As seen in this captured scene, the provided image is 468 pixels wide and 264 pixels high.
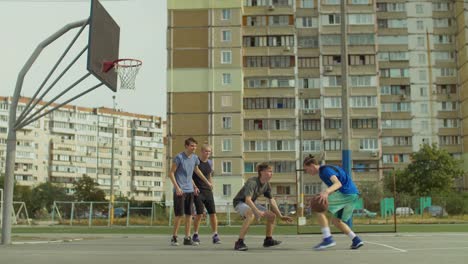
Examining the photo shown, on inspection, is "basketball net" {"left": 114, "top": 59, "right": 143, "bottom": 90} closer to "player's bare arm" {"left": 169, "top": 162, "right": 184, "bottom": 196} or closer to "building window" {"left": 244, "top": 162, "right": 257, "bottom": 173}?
"player's bare arm" {"left": 169, "top": 162, "right": 184, "bottom": 196}

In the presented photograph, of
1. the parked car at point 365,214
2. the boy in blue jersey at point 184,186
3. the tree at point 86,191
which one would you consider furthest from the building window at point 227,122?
the boy in blue jersey at point 184,186

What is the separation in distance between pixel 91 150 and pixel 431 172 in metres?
85.3

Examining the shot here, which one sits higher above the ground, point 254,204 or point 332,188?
point 332,188

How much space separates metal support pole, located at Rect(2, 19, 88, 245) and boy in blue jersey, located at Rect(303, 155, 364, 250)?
18.9ft

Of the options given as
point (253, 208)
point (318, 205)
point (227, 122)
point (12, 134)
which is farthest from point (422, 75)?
point (318, 205)

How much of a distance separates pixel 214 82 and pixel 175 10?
948 cm

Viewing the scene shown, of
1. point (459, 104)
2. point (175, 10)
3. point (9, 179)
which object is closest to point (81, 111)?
point (175, 10)

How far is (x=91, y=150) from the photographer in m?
136

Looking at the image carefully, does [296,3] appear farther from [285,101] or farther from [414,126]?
[414,126]

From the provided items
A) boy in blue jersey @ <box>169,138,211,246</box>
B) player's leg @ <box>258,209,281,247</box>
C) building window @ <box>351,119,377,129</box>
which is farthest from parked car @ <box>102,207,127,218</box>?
building window @ <box>351,119,377,129</box>

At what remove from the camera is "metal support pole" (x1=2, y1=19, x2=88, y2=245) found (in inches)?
476

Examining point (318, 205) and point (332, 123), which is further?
point (332, 123)

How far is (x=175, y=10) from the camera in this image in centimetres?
7238

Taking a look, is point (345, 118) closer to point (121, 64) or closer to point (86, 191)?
point (121, 64)
